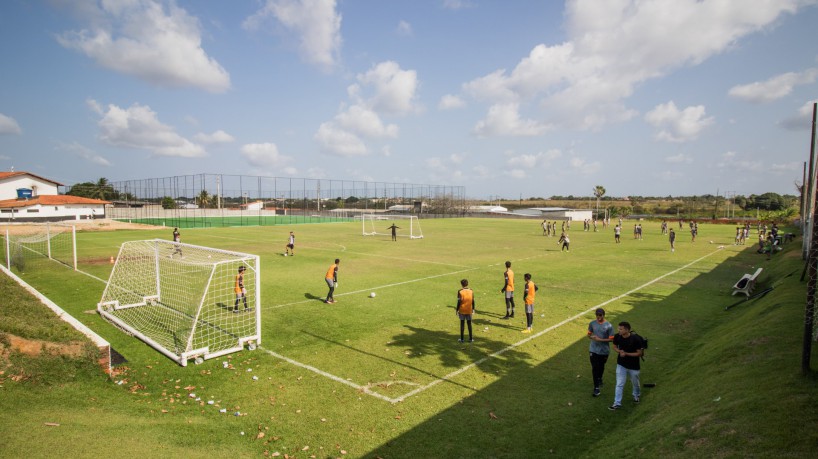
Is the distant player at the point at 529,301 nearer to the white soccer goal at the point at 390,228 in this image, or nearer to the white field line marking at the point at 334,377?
the white field line marking at the point at 334,377

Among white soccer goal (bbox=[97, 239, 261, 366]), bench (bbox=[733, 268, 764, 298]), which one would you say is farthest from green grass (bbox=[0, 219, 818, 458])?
bench (bbox=[733, 268, 764, 298])

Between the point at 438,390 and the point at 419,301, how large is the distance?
7.74 meters

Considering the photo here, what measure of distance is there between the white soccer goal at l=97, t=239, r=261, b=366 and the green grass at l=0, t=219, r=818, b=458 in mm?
557

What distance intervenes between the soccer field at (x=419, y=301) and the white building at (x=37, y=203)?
111ft

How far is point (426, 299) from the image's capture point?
17250 millimetres

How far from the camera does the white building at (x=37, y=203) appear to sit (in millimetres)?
56844

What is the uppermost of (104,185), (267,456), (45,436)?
(104,185)

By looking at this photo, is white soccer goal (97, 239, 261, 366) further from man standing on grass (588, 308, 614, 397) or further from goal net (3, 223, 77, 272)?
man standing on grass (588, 308, 614, 397)

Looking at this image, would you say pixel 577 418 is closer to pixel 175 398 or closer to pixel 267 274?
pixel 175 398

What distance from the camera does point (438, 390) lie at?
30.1 ft

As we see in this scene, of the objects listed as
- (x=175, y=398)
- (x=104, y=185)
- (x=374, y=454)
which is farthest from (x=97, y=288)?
(x=104, y=185)

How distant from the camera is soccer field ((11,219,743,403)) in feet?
35.4

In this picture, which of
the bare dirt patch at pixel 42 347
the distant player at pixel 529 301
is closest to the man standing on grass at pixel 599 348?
the distant player at pixel 529 301

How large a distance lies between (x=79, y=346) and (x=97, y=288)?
11.1m
